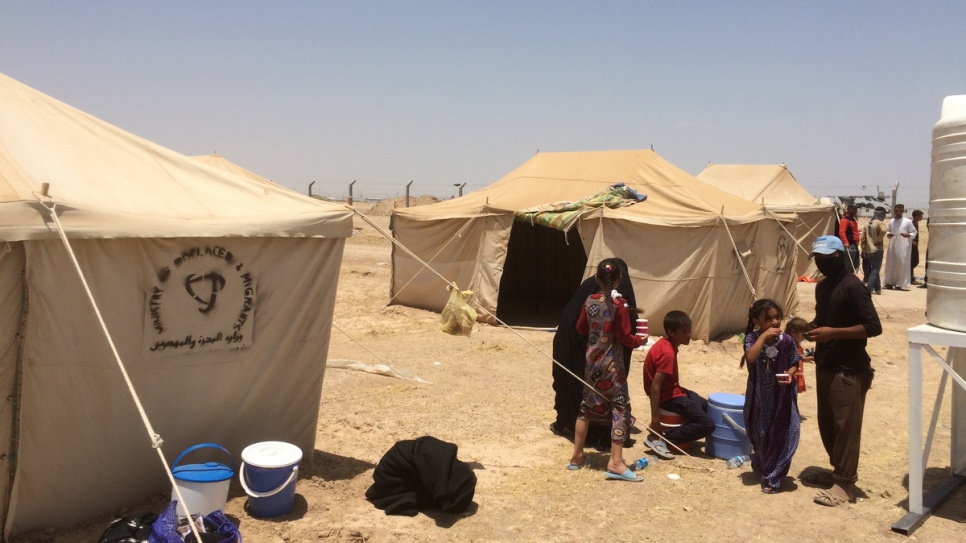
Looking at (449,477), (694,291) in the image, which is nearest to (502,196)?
(694,291)

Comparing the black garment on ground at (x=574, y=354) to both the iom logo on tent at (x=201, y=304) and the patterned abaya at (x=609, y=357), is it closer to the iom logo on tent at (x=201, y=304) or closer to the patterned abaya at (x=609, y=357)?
the patterned abaya at (x=609, y=357)

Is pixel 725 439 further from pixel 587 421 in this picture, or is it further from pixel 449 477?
pixel 449 477

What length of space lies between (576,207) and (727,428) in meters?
5.23

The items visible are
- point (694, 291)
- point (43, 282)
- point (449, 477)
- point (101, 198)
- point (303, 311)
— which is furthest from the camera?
point (694, 291)

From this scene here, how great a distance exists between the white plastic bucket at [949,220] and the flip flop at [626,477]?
6.66 ft

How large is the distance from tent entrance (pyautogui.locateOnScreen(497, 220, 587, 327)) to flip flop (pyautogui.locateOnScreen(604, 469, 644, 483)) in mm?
7873

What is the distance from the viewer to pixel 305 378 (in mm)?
5023

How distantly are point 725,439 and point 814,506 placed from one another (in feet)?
2.97

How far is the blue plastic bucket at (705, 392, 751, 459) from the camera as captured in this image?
540cm

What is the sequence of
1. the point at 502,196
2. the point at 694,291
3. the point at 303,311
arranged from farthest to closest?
the point at 502,196
the point at 694,291
the point at 303,311

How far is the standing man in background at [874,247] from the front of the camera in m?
14.6

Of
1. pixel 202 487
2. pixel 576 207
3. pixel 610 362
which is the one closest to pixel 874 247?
pixel 576 207

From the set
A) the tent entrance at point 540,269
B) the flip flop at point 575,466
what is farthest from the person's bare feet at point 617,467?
the tent entrance at point 540,269

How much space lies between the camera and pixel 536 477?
16.7 feet
